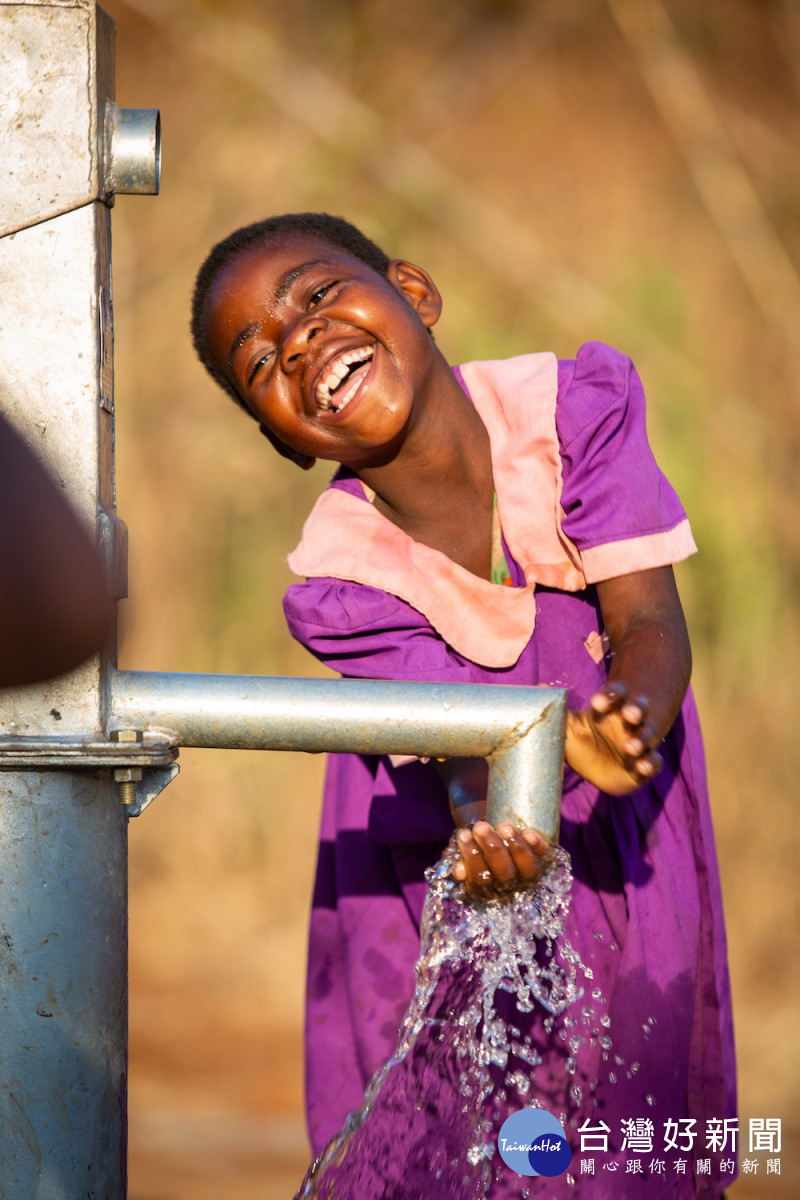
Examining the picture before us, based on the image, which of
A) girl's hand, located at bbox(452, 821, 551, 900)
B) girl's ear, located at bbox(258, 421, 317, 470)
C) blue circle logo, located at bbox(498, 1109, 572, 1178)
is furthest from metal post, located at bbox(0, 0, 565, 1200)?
girl's ear, located at bbox(258, 421, 317, 470)

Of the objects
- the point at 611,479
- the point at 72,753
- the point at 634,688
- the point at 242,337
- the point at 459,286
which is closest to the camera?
the point at 72,753

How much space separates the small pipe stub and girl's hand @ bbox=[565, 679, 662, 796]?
Result: 48 cm

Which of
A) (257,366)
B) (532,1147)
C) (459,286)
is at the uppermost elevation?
(459,286)

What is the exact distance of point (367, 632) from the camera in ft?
4.63

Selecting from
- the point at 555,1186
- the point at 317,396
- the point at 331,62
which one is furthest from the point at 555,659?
the point at 331,62

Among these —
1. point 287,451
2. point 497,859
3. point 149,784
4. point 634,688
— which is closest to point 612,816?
point 634,688

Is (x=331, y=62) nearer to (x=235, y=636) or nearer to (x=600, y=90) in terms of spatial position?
(x=600, y=90)

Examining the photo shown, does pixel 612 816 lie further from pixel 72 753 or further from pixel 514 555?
pixel 72 753

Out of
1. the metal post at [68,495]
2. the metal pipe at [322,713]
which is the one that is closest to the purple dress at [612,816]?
the metal pipe at [322,713]

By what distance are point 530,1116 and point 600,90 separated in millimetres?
3376

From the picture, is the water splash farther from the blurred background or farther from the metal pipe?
the blurred background

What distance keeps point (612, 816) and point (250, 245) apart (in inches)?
31.5

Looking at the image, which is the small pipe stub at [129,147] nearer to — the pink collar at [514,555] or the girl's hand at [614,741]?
the girl's hand at [614,741]

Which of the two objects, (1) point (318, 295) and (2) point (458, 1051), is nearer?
(2) point (458, 1051)
